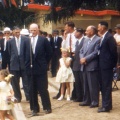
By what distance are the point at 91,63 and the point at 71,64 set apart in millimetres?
1796

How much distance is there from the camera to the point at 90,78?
10469 millimetres

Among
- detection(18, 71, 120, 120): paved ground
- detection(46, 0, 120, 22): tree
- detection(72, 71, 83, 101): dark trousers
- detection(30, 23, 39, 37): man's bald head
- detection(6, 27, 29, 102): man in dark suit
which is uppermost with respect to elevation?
detection(46, 0, 120, 22): tree

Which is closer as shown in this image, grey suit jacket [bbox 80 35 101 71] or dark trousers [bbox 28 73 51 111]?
dark trousers [bbox 28 73 51 111]

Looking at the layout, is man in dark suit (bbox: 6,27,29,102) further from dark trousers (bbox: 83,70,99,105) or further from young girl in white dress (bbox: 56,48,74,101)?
dark trousers (bbox: 83,70,99,105)

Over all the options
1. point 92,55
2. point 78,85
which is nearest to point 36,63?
point 92,55

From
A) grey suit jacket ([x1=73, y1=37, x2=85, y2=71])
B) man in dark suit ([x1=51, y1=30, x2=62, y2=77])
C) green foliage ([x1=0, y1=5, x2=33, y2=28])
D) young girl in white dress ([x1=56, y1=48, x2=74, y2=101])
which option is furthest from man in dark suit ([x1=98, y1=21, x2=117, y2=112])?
green foliage ([x1=0, y1=5, x2=33, y2=28])

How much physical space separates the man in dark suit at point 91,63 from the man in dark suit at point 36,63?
105 cm

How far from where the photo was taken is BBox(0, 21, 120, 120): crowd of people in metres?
9.80

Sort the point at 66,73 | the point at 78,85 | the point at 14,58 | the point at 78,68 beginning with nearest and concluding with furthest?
the point at 78,68 < the point at 78,85 < the point at 14,58 < the point at 66,73

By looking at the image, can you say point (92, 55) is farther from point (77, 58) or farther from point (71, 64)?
point (71, 64)

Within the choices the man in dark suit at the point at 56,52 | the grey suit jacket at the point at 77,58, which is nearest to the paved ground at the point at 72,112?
the grey suit jacket at the point at 77,58

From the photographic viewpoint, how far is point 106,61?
9.80 m

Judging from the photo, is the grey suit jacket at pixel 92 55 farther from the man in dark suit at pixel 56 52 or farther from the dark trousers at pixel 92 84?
the man in dark suit at pixel 56 52

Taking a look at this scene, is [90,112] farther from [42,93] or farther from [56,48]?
[56,48]
